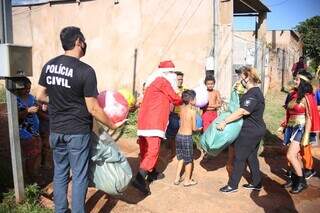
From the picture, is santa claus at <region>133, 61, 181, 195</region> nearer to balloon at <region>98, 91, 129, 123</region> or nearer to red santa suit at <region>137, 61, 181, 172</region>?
red santa suit at <region>137, 61, 181, 172</region>

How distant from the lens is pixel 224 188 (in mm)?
5504

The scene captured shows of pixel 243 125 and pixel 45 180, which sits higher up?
pixel 243 125

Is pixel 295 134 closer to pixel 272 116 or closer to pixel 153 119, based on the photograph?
pixel 153 119

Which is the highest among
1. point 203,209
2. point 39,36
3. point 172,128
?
point 39,36

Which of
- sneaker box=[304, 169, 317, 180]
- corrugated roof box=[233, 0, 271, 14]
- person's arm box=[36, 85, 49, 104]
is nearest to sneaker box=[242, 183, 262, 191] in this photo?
sneaker box=[304, 169, 317, 180]

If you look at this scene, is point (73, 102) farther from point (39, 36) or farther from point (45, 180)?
point (39, 36)

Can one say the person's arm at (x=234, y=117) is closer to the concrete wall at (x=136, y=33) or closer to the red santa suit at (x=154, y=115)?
the red santa suit at (x=154, y=115)

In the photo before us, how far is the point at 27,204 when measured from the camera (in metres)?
4.53

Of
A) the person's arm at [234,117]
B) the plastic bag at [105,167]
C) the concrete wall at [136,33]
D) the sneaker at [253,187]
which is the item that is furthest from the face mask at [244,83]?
the concrete wall at [136,33]

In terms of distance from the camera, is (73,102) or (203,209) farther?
(203,209)

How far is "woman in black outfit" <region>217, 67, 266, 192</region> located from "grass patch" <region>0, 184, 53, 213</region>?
2498 mm

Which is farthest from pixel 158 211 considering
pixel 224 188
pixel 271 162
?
pixel 271 162

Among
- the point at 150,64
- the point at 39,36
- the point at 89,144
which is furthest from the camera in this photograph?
the point at 39,36

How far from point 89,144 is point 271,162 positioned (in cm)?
422
